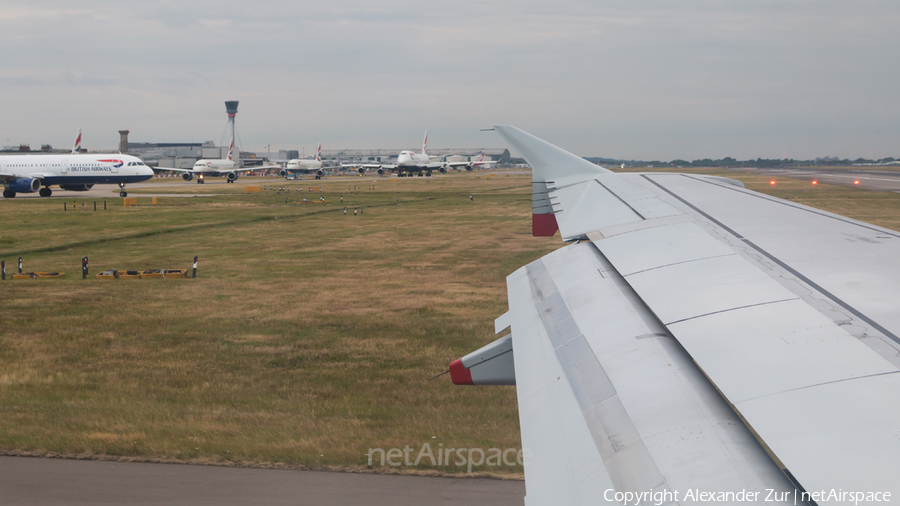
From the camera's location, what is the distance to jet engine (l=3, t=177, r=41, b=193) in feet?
175

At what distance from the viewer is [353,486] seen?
22.6ft

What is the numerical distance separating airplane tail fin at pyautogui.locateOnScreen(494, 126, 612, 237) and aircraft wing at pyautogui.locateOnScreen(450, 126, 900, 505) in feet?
9.35

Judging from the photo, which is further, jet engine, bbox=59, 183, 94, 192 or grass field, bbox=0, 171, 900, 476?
jet engine, bbox=59, 183, 94, 192

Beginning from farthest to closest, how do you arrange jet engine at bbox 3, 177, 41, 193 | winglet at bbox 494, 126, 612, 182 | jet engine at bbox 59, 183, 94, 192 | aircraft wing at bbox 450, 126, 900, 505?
jet engine at bbox 59, 183, 94, 192, jet engine at bbox 3, 177, 41, 193, winglet at bbox 494, 126, 612, 182, aircraft wing at bbox 450, 126, 900, 505

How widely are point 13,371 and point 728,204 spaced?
10850mm

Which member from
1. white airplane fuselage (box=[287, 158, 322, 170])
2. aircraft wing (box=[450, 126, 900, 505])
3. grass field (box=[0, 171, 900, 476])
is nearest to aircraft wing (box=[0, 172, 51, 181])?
grass field (box=[0, 171, 900, 476])

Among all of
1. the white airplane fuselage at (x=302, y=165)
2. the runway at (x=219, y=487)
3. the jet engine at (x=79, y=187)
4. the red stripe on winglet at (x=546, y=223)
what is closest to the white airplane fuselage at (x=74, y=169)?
the jet engine at (x=79, y=187)

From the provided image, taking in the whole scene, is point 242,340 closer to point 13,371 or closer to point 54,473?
point 13,371

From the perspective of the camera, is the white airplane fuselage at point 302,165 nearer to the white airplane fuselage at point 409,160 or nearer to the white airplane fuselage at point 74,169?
the white airplane fuselage at point 409,160

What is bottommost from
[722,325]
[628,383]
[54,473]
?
[54,473]

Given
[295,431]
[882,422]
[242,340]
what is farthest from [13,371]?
[882,422]

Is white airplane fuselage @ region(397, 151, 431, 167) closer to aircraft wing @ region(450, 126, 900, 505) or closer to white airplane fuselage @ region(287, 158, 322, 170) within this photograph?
white airplane fuselage @ region(287, 158, 322, 170)

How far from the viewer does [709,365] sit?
271 centimetres

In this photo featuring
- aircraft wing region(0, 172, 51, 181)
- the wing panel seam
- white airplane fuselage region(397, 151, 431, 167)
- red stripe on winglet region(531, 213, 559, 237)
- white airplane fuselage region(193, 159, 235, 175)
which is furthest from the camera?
white airplane fuselage region(397, 151, 431, 167)
